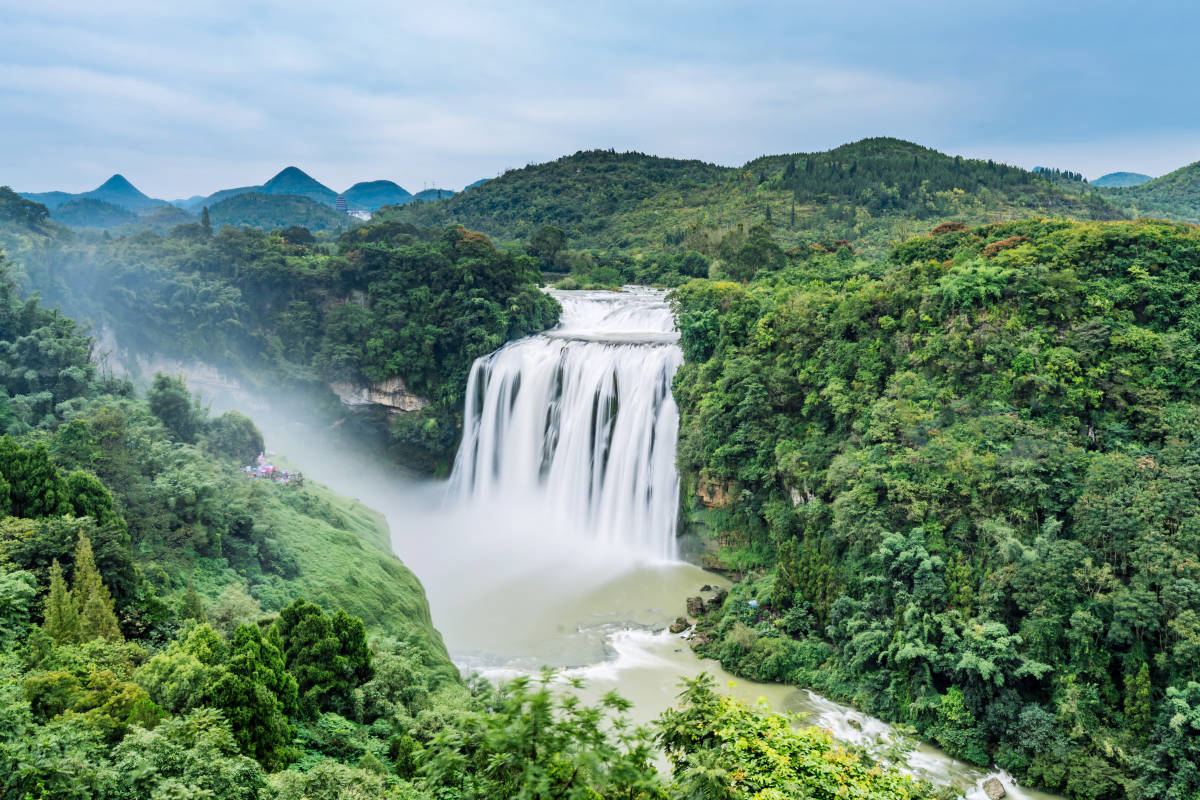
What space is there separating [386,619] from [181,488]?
4464 mm

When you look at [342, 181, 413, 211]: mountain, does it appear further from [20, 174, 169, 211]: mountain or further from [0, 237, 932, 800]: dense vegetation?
[0, 237, 932, 800]: dense vegetation

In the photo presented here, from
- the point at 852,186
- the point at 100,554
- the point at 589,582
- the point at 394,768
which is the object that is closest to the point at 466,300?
the point at 589,582

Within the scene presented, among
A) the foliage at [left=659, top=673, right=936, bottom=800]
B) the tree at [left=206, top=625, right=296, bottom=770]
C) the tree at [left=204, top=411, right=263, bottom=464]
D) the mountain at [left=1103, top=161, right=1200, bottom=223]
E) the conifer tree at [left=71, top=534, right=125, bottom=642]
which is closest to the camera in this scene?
the foliage at [left=659, top=673, right=936, bottom=800]

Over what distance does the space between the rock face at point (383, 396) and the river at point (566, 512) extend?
1718mm

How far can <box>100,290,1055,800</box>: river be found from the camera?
49.9 feet

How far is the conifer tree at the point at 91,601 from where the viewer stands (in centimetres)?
830

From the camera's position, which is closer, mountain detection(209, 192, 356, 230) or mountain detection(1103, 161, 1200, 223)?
mountain detection(1103, 161, 1200, 223)

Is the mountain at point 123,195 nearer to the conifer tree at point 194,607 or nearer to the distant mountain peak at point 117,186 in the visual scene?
the distant mountain peak at point 117,186

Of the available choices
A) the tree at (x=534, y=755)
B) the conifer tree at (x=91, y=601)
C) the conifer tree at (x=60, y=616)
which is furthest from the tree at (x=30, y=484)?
the tree at (x=534, y=755)

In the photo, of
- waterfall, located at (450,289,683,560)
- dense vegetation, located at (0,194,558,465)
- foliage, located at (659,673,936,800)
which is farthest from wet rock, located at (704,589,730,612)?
dense vegetation, located at (0,194,558,465)

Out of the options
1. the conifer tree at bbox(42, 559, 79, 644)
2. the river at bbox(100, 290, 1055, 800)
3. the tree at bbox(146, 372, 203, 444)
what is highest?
the tree at bbox(146, 372, 203, 444)

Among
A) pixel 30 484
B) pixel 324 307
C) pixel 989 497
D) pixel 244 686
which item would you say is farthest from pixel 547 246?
pixel 244 686

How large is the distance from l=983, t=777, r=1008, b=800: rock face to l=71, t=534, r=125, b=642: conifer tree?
12254 mm

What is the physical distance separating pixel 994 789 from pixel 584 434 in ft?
50.1
